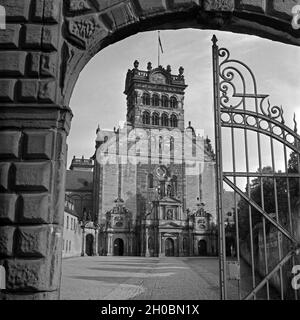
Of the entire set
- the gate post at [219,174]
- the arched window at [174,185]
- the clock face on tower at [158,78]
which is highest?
the clock face on tower at [158,78]

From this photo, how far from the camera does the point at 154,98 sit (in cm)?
6481

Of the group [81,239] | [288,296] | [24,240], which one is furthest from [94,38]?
[81,239]

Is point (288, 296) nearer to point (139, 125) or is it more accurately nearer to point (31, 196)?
point (31, 196)

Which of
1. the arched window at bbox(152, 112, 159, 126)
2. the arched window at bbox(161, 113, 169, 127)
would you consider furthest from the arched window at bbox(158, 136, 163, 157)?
the arched window at bbox(161, 113, 169, 127)

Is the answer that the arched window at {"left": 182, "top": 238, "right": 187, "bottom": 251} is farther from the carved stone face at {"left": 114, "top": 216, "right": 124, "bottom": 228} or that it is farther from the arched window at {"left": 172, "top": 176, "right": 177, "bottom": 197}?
the carved stone face at {"left": 114, "top": 216, "right": 124, "bottom": 228}

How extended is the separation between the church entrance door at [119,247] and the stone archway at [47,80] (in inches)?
2117

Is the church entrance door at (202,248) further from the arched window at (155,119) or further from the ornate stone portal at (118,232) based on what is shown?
the arched window at (155,119)

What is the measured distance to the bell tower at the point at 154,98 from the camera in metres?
62.8

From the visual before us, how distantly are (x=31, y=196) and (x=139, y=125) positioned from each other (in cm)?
5694

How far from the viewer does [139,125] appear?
61.2 metres

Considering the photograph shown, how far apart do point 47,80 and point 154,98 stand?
199 feet

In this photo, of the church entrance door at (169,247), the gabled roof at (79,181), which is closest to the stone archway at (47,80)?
the church entrance door at (169,247)

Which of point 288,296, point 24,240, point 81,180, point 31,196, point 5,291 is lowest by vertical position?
point 288,296

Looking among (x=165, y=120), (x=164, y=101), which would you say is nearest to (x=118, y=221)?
(x=165, y=120)
